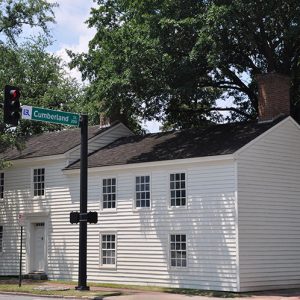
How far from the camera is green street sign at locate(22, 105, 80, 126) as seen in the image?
22.2 metres

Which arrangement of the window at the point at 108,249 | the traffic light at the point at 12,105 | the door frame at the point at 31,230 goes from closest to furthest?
1. the traffic light at the point at 12,105
2. the window at the point at 108,249
3. the door frame at the point at 31,230

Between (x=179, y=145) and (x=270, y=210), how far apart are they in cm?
502

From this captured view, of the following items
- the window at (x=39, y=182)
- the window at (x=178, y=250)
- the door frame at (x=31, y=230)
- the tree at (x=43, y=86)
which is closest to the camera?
the window at (x=178, y=250)

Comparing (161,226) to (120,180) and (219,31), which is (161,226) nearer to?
(120,180)

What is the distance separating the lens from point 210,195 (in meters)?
24.5

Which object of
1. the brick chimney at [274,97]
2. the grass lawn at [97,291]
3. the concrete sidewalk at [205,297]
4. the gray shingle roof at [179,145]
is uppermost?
the brick chimney at [274,97]

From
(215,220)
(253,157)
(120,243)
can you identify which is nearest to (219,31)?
(253,157)

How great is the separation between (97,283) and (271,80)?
11462 mm

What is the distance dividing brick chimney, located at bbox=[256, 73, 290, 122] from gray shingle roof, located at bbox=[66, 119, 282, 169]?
655 mm

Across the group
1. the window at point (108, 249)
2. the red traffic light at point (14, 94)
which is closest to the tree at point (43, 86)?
the window at point (108, 249)

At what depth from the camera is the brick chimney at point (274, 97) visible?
87.4 ft

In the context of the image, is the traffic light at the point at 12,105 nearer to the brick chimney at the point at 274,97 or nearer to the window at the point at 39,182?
the brick chimney at the point at 274,97

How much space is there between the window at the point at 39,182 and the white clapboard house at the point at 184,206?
0.05m

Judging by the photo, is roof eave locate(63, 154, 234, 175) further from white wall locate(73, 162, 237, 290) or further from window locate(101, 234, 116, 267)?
window locate(101, 234, 116, 267)
